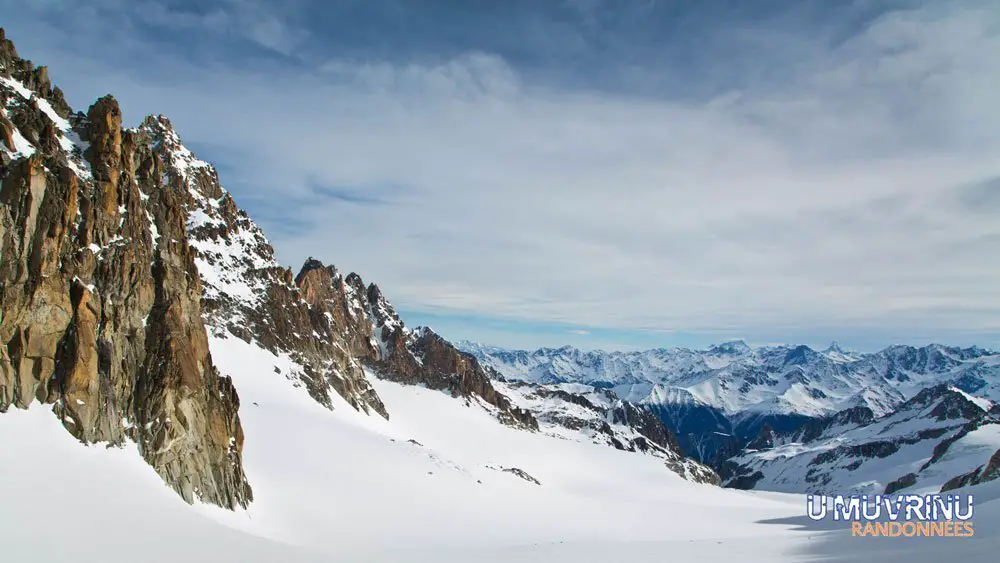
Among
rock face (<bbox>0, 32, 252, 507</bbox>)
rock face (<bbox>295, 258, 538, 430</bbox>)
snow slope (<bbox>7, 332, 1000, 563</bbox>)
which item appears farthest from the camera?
rock face (<bbox>295, 258, 538, 430</bbox>)

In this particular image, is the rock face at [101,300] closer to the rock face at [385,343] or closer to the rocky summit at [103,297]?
the rocky summit at [103,297]

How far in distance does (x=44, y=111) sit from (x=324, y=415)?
46623 mm

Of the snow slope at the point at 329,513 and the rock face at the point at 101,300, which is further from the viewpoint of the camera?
the rock face at the point at 101,300

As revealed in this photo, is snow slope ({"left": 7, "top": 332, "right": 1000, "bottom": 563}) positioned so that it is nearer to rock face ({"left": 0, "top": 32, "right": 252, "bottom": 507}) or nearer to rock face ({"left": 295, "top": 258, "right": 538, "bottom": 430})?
rock face ({"left": 0, "top": 32, "right": 252, "bottom": 507})

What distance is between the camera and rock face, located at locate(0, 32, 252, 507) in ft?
84.7

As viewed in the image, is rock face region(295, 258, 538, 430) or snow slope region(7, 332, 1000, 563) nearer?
snow slope region(7, 332, 1000, 563)

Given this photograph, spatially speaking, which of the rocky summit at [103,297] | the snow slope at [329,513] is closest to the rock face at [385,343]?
the snow slope at [329,513]

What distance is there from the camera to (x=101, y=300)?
29125 millimetres

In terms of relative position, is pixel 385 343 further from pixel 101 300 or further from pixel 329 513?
pixel 101 300

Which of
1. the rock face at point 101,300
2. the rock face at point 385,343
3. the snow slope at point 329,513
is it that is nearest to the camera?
the snow slope at point 329,513

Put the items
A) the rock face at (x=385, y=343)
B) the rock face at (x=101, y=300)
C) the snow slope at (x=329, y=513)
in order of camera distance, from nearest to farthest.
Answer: the snow slope at (x=329, y=513), the rock face at (x=101, y=300), the rock face at (x=385, y=343)

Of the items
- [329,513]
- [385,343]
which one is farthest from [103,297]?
[385,343]

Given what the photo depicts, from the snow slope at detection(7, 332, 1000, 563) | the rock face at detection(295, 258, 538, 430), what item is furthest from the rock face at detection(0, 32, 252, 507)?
the rock face at detection(295, 258, 538, 430)

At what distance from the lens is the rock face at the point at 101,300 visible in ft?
84.7
